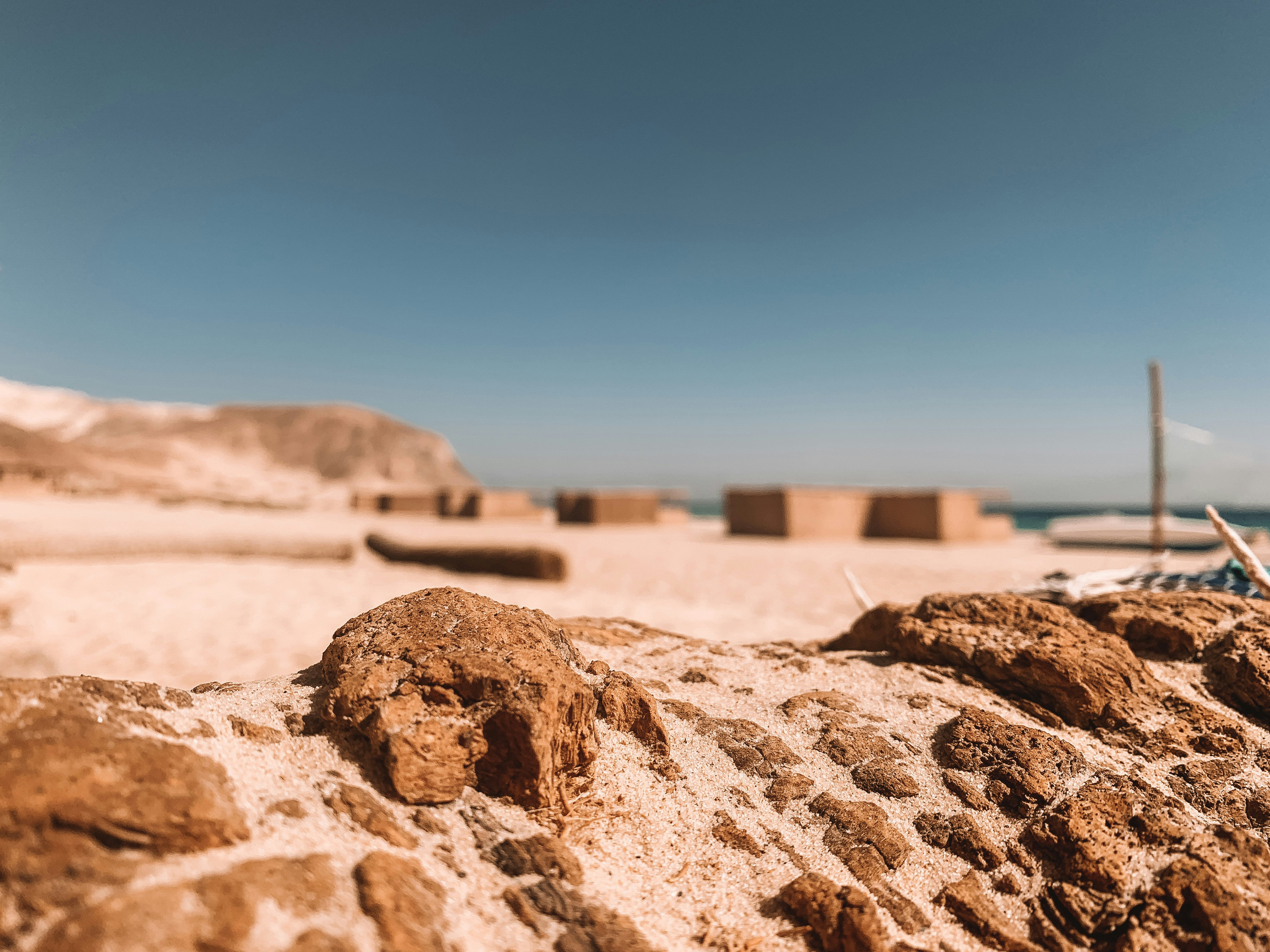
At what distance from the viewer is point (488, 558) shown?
8789 mm

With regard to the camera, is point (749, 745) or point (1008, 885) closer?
A: point (1008, 885)

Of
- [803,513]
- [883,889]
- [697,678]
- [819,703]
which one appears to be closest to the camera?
[883,889]

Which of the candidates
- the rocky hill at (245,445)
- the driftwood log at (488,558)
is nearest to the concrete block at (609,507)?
the driftwood log at (488,558)

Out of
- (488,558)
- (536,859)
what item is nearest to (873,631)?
(536,859)

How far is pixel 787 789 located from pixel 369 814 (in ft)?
3.57

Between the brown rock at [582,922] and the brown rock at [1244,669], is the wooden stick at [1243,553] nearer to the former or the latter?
the brown rock at [1244,669]

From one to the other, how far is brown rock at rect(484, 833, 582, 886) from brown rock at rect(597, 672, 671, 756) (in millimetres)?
434

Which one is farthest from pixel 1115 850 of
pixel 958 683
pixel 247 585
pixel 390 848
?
pixel 247 585

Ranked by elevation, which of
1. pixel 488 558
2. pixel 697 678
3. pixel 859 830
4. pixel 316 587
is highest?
pixel 697 678

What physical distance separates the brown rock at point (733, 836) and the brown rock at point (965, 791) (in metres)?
0.60

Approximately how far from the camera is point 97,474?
26.7 meters

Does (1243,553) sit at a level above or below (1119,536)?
above

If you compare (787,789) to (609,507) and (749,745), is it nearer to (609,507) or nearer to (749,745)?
(749,745)

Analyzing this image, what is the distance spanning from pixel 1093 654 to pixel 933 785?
83 cm
